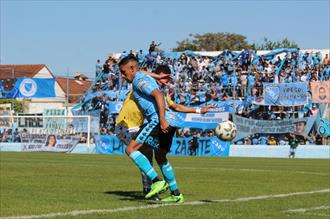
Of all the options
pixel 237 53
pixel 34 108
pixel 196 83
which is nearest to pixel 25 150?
pixel 196 83

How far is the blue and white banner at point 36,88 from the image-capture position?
169 feet

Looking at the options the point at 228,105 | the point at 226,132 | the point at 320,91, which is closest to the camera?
the point at 226,132

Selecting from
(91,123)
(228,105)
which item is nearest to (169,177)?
(228,105)

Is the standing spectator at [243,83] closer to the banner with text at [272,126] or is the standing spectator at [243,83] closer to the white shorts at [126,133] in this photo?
the banner with text at [272,126]

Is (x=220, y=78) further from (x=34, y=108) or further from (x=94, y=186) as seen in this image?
(x=94, y=186)

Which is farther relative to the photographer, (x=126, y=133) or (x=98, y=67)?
(x=98, y=67)

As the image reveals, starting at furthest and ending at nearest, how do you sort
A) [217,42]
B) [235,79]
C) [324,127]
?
[217,42]
[235,79]
[324,127]

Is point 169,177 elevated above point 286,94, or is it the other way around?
Answer: point 169,177

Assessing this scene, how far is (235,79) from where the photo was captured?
153 ft

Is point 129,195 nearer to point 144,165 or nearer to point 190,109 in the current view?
point 144,165

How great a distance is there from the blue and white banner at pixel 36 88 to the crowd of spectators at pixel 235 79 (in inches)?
116

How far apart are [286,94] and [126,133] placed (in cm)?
3299

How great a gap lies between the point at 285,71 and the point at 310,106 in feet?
12.1

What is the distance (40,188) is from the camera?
12.6m
